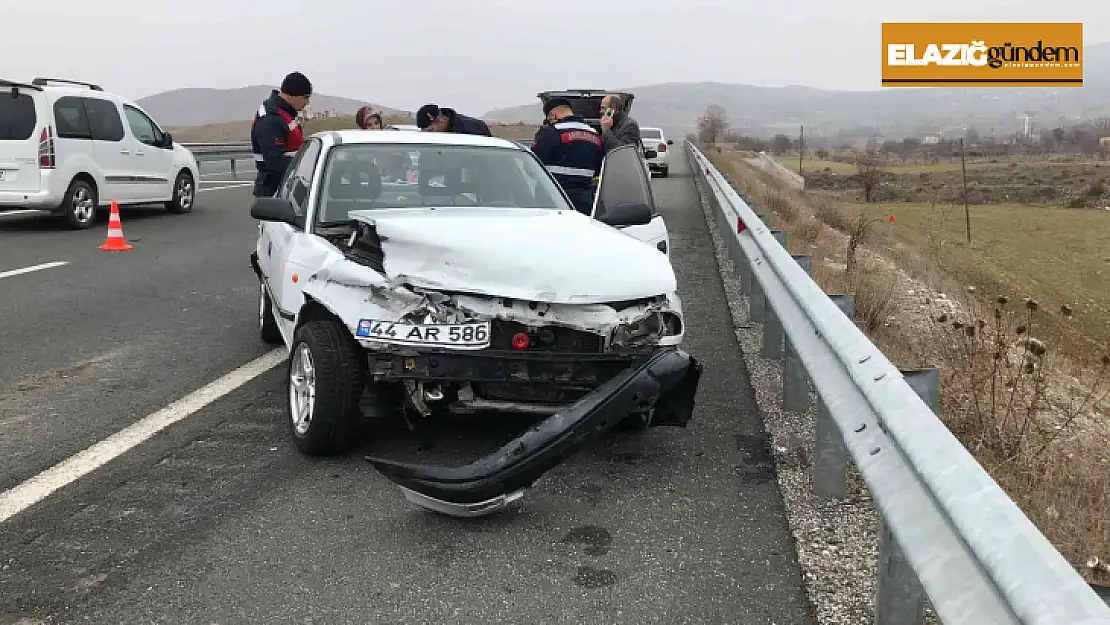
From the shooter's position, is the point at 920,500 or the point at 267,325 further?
the point at 267,325

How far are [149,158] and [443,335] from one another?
1308 cm

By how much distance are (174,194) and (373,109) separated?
7.14 meters

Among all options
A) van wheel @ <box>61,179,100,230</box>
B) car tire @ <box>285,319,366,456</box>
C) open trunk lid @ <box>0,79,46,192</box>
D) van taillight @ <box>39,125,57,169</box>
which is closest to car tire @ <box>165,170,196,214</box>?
van wheel @ <box>61,179,100,230</box>

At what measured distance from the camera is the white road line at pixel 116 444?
13.4ft

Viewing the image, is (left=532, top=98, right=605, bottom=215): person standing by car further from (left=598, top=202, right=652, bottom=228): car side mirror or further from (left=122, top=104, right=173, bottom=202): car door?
Answer: (left=122, top=104, right=173, bottom=202): car door

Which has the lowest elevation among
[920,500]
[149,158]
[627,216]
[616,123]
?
[920,500]

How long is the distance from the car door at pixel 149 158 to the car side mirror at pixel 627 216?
11480 millimetres

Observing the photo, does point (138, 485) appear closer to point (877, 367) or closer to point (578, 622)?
point (578, 622)

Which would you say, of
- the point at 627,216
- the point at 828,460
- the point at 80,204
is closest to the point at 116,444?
the point at 627,216

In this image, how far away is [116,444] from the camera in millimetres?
4758

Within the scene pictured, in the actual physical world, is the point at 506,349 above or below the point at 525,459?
above

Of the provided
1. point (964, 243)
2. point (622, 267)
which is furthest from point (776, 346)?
point (964, 243)

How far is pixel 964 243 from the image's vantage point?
1087 inches

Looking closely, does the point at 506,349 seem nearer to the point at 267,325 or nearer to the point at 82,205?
the point at 267,325
